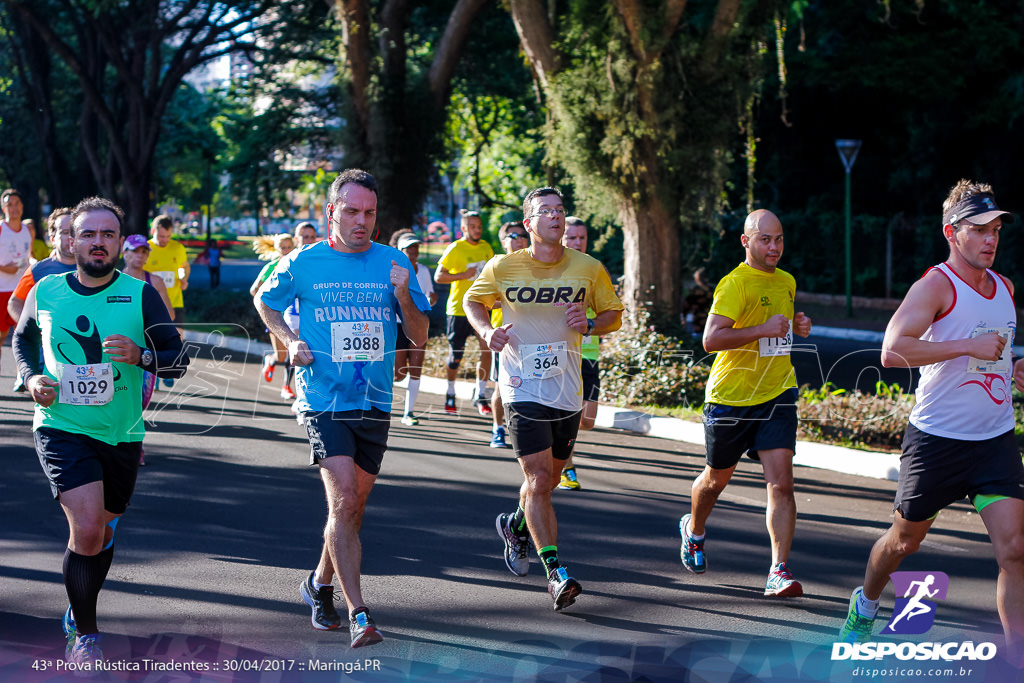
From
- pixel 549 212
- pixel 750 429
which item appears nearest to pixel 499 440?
pixel 750 429

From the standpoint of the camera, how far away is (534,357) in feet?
19.5

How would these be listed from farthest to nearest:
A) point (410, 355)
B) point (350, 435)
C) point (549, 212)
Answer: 1. point (410, 355)
2. point (549, 212)
3. point (350, 435)

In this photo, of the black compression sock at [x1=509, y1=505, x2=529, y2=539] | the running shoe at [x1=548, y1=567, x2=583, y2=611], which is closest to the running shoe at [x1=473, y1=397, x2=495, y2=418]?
the black compression sock at [x1=509, y1=505, x2=529, y2=539]

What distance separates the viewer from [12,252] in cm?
1173

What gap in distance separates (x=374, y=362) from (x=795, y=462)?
605 cm

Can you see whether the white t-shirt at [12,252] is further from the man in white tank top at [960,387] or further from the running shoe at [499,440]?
the man in white tank top at [960,387]

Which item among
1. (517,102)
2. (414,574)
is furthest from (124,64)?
(414,574)

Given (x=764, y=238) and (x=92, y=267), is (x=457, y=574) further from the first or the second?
(x=92, y=267)

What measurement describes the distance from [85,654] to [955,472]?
3.65 metres

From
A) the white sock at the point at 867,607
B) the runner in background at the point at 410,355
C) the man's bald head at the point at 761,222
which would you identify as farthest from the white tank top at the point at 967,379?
the runner in background at the point at 410,355

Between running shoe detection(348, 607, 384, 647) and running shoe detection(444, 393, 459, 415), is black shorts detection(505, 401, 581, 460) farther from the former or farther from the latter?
running shoe detection(444, 393, 459, 415)

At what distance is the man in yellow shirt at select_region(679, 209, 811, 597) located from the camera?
5895 millimetres

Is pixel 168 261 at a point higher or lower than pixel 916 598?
higher

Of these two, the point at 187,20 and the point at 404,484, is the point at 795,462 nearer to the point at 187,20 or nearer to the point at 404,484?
the point at 404,484
